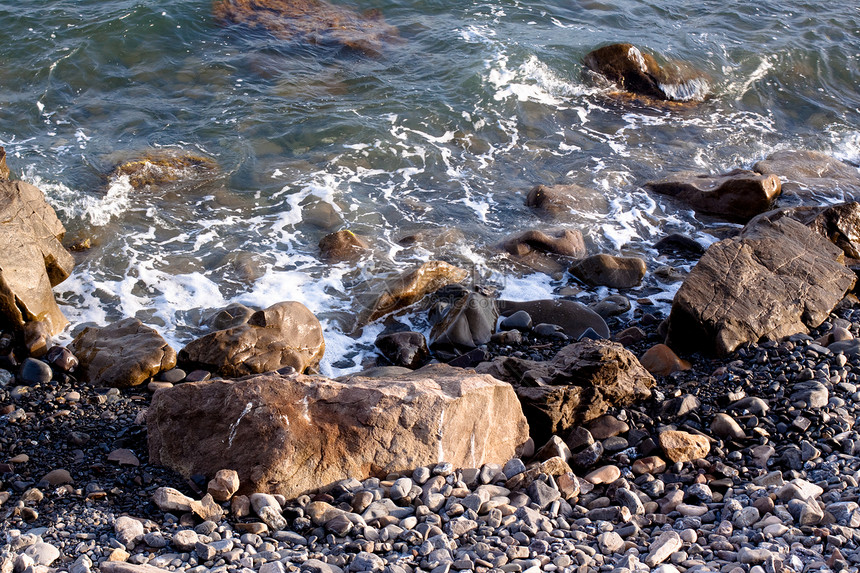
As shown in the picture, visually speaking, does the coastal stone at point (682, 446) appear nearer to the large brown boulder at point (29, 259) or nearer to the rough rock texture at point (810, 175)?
the large brown boulder at point (29, 259)

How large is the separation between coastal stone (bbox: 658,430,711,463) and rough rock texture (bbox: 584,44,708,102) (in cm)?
954

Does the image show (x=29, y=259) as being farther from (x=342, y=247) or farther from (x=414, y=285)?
(x=414, y=285)

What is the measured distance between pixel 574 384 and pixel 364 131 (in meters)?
6.62

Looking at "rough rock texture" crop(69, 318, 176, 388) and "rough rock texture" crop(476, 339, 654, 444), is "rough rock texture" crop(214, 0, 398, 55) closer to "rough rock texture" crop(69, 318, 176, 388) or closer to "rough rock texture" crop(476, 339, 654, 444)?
"rough rock texture" crop(69, 318, 176, 388)

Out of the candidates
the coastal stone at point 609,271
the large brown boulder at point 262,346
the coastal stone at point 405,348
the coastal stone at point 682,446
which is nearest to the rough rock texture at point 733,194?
the coastal stone at point 609,271

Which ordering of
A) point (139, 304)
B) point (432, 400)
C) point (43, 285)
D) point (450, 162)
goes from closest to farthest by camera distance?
point (432, 400) < point (43, 285) < point (139, 304) < point (450, 162)

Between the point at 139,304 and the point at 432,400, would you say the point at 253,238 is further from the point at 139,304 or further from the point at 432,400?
the point at 432,400

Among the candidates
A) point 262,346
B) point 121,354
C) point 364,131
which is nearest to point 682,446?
point 262,346

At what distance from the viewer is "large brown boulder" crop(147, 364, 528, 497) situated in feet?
14.1

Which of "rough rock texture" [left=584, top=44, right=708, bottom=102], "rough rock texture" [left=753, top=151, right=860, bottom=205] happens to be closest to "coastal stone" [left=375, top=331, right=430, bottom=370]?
"rough rock texture" [left=753, top=151, right=860, bottom=205]

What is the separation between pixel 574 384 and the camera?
17.2 feet

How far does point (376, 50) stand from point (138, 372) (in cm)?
919

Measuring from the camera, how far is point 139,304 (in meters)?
7.13

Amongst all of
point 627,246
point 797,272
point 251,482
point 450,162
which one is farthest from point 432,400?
point 450,162
